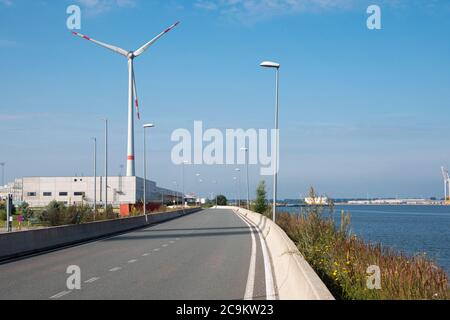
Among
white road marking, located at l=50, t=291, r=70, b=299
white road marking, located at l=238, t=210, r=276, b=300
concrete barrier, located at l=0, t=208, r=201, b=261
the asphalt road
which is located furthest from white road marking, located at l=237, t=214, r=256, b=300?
concrete barrier, located at l=0, t=208, r=201, b=261

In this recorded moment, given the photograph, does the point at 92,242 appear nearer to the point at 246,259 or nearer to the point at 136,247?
the point at 136,247

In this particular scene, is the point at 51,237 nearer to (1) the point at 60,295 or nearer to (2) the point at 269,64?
(1) the point at 60,295

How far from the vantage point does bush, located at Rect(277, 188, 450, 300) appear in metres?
10.9

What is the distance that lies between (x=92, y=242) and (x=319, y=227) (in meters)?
12.6

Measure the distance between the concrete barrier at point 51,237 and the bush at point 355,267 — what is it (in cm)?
957

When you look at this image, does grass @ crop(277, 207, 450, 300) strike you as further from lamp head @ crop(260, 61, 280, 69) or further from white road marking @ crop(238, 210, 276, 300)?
lamp head @ crop(260, 61, 280, 69)

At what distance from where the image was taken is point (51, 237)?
24.7 metres

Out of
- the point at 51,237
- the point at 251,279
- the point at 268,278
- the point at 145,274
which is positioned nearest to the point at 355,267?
the point at 268,278

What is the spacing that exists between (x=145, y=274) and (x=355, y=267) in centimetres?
510

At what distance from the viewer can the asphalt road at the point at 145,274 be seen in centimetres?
1181
